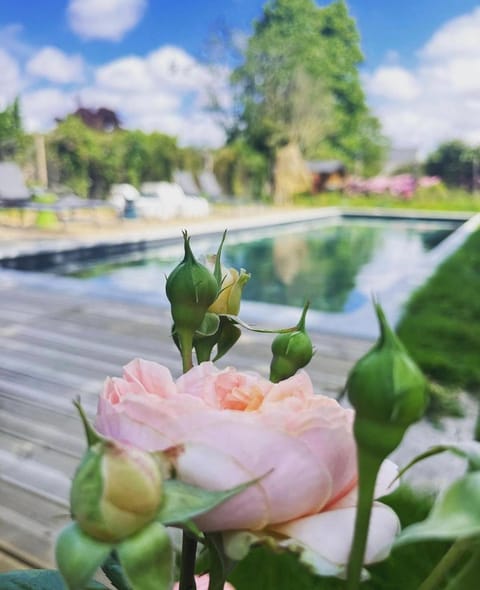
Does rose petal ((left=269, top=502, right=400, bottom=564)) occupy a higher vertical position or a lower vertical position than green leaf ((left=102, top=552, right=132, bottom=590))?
higher

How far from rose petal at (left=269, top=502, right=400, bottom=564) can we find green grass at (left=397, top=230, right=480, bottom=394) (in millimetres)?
2080

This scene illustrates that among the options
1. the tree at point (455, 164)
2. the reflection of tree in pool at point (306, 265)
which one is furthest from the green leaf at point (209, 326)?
the tree at point (455, 164)

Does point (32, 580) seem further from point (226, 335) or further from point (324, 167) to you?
point (324, 167)

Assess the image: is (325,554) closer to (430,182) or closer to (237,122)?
(430,182)

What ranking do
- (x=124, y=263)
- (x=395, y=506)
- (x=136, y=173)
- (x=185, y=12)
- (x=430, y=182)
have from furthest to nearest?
(x=185, y=12)
(x=430, y=182)
(x=136, y=173)
(x=124, y=263)
(x=395, y=506)

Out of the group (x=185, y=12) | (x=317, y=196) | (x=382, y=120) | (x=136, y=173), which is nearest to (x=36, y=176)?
(x=136, y=173)

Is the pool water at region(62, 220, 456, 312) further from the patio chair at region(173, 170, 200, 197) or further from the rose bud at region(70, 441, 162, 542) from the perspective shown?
the patio chair at region(173, 170, 200, 197)

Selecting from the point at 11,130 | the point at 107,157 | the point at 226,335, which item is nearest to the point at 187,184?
the point at 107,157

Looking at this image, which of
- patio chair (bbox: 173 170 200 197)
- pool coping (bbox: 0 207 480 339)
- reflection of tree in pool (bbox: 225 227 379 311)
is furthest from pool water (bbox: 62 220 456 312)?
patio chair (bbox: 173 170 200 197)

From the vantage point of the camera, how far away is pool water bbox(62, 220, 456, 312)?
5109 millimetres

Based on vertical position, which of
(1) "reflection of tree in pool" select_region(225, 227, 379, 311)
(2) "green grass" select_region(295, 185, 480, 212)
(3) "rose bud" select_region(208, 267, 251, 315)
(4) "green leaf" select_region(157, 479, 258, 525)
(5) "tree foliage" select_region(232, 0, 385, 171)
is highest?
(5) "tree foliage" select_region(232, 0, 385, 171)

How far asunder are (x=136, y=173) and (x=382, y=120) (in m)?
15.6

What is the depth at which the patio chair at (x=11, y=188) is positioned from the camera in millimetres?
8336

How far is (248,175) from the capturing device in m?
18.6
